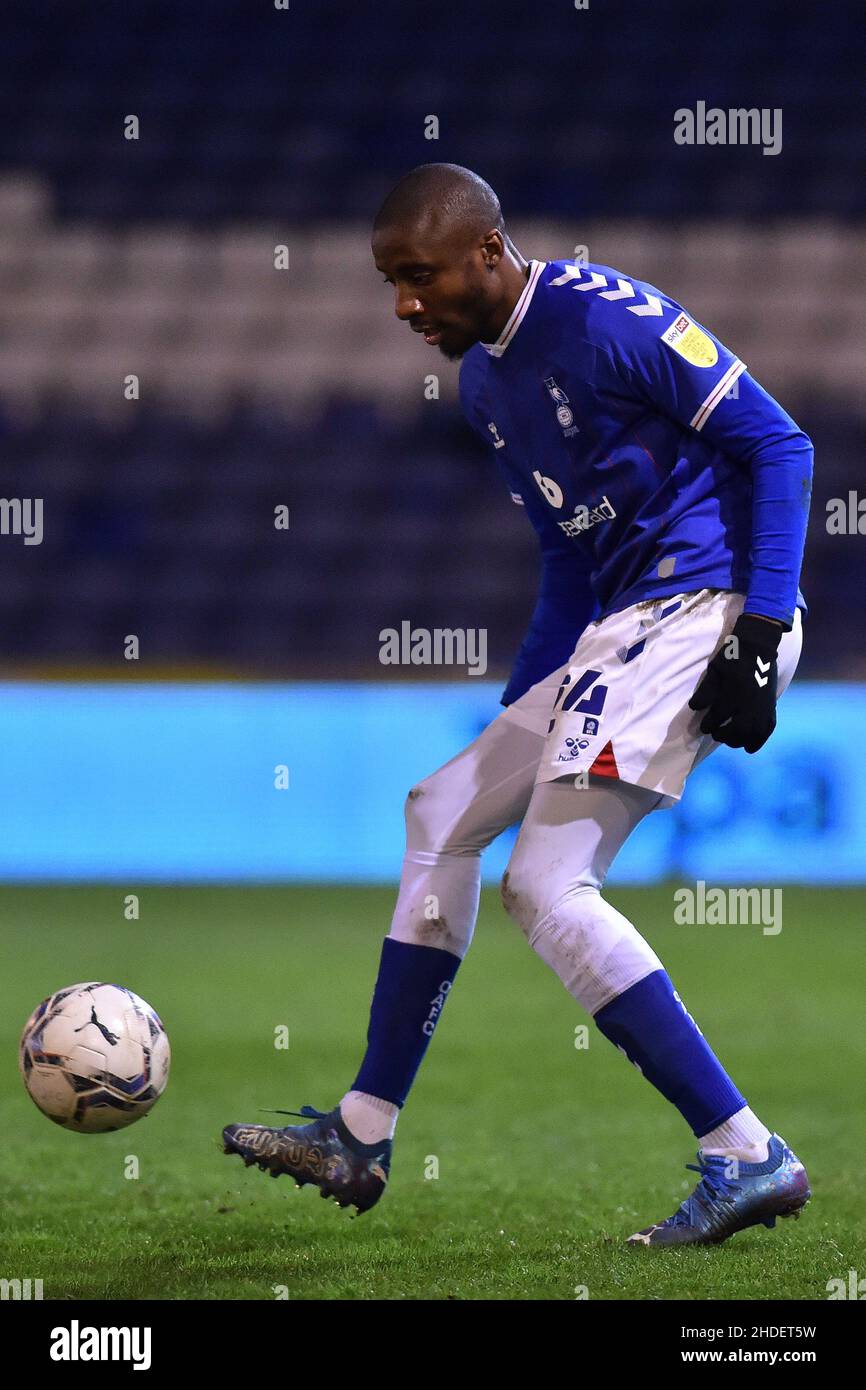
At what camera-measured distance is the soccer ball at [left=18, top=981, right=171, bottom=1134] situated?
121 inches

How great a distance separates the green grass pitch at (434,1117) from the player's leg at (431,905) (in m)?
0.23

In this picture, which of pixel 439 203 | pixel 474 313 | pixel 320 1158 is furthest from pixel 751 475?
pixel 320 1158

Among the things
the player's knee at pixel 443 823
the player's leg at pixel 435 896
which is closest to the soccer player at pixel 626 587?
the player's leg at pixel 435 896

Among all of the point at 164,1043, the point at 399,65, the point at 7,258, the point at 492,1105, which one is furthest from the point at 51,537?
the point at 164,1043

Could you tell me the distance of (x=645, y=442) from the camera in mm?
3025

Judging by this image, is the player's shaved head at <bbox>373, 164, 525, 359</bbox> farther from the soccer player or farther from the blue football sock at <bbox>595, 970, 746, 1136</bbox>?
the blue football sock at <bbox>595, 970, 746, 1136</bbox>

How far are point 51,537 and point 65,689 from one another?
99.2 inches

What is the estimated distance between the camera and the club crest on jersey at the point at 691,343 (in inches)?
116

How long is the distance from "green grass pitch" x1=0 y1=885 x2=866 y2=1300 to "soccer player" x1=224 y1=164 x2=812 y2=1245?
0.21 m

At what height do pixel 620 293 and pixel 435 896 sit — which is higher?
Answer: pixel 620 293

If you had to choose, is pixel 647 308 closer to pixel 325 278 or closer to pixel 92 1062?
pixel 92 1062

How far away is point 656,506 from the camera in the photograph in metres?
3.04

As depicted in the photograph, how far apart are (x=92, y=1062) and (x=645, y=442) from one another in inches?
55.7

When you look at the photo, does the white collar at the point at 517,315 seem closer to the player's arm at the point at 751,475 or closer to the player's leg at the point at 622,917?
the player's arm at the point at 751,475
